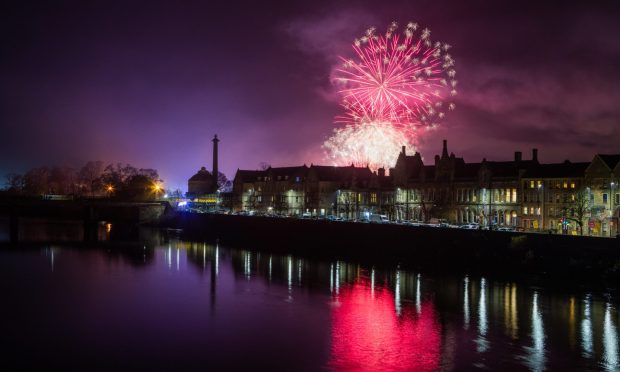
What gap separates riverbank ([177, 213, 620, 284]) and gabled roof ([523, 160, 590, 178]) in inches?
954

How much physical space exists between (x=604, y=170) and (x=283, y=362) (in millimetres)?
65050

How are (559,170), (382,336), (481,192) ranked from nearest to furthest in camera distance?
(382,336), (559,170), (481,192)

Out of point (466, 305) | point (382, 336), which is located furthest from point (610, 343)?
point (382, 336)

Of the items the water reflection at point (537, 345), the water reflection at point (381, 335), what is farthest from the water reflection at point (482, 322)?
the water reflection at point (537, 345)

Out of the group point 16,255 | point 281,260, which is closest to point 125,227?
point 16,255

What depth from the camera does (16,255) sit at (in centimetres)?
9112

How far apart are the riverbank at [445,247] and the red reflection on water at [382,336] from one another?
60.7ft

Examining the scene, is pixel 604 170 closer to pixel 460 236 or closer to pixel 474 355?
pixel 460 236

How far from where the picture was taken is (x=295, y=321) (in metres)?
51.0

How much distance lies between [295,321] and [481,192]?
6407 cm

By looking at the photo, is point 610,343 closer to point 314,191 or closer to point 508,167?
point 508,167

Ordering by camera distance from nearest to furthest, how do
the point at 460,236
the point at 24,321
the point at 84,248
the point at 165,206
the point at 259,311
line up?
the point at 24,321
the point at 259,311
the point at 460,236
the point at 84,248
the point at 165,206

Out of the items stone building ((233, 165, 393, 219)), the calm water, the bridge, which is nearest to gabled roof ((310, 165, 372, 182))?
stone building ((233, 165, 393, 219))

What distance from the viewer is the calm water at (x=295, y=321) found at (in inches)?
1597
